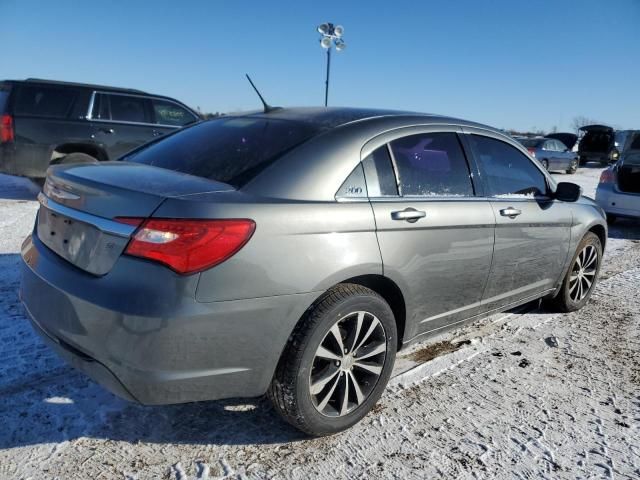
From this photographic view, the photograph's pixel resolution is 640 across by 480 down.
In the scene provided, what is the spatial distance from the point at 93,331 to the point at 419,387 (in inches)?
71.4

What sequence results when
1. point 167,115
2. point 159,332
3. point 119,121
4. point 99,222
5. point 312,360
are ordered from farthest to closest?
point 167,115, point 119,121, point 312,360, point 99,222, point 159,332

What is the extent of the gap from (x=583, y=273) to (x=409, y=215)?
256 cm

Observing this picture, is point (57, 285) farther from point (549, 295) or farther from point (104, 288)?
point (549, 295)

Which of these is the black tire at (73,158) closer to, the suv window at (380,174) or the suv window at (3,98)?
the suv window at (3,98)

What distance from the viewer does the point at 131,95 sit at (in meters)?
8.62

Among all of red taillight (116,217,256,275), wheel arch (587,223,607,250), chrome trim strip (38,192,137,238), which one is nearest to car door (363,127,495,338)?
red taillight (116,217,256,275)

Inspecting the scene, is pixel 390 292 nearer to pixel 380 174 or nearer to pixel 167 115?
pixel 380 174

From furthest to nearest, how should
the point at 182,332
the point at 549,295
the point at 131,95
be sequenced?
the point at 131,95, the point at 549,295, the point at 182,332

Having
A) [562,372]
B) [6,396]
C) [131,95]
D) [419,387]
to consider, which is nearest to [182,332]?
[6,396]

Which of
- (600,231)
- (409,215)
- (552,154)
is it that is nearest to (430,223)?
(409,215)

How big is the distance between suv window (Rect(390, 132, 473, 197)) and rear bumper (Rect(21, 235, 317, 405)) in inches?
38.3

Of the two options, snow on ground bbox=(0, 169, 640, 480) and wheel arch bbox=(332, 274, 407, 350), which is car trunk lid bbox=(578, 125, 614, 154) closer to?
snow on ground bbox=(0, 169, 640, 480)

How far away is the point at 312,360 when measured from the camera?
2252mm

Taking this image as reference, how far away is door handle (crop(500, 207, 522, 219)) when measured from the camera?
3.21 metres
